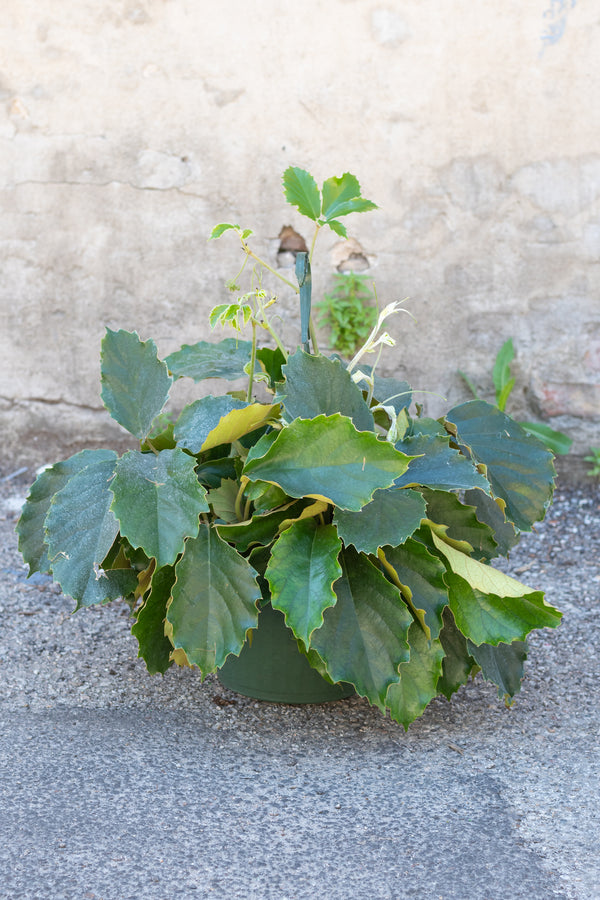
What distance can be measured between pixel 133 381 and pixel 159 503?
237mm

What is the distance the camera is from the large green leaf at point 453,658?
1.28 m

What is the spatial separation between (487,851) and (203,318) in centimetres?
199

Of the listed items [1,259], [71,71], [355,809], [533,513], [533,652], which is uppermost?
[71,71]

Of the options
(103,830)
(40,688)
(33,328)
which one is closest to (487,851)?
(103,830)

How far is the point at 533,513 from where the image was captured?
4.47ft

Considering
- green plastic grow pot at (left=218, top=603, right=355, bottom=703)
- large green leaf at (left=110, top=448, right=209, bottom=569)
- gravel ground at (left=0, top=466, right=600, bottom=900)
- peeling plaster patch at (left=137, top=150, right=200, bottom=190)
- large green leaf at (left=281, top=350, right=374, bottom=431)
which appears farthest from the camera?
peeling plaster patch at (left=137, top=150, right=200, bottom=190)

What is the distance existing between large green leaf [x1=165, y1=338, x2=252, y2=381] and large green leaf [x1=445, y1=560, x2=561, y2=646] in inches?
20.2

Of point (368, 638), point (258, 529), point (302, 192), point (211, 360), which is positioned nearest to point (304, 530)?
point (258, 529)

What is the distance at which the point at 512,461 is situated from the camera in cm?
138

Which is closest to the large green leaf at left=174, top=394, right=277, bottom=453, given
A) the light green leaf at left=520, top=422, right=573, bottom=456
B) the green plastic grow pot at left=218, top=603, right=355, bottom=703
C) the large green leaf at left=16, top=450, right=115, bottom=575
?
the large green leaf at left=16, top=450, right=115, bottom=575

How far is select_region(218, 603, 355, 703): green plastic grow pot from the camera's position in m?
1.31

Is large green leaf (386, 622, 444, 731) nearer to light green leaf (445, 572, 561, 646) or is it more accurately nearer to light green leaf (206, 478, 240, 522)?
light green leaf (445, 572, 561, 646)

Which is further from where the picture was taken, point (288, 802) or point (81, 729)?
point (81, 729)

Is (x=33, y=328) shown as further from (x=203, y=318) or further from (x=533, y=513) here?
(x=533, y=513)
